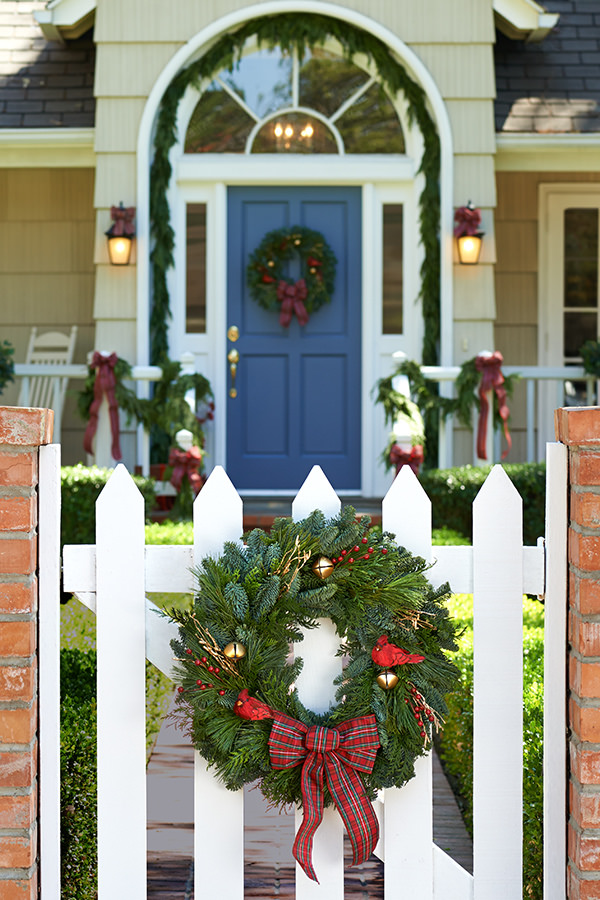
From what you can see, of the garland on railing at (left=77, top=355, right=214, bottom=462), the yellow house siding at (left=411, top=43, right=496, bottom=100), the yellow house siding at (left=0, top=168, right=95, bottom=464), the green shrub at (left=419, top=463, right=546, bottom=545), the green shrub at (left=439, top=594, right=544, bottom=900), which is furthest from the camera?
the yellow house siding at (left=0, top=168, right=95, bottom=464)

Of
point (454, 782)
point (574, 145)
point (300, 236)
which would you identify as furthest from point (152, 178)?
point (454, 782)

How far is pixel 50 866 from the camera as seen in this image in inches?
84.4

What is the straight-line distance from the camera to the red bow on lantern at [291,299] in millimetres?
6996

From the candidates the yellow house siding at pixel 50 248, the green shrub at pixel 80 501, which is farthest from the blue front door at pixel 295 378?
the green shrub at pixel 80 501

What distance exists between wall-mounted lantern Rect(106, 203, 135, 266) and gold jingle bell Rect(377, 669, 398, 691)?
506cm

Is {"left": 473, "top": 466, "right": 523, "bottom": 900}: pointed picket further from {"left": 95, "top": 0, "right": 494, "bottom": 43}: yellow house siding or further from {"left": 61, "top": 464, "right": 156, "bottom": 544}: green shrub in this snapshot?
{"left": 95, "top": 0, "right": 494, "bottom": 43}: yellow house siding

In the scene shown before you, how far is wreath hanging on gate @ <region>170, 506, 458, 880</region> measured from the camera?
6.68 ft

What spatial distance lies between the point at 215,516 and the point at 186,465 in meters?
3.96

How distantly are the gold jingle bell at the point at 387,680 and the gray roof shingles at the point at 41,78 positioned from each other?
19.0ft

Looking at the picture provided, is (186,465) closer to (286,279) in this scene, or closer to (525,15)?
(286,279)

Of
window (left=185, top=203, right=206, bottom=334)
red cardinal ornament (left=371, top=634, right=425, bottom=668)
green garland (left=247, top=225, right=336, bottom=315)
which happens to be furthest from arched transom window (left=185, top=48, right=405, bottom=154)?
red cardinal ornament (left=371, top=634, right=425, bottom=668)

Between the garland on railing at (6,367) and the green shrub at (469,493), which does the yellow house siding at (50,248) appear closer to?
the garland on railing at (6,367)

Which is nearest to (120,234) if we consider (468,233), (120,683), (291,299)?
(291,299)

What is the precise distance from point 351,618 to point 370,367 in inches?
201
